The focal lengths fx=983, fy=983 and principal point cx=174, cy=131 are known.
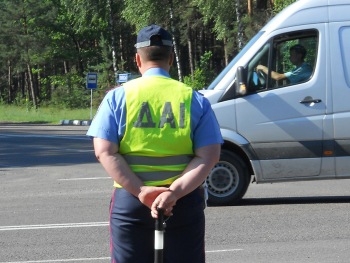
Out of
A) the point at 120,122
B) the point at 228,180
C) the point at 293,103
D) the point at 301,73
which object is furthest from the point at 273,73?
the point at 120,122

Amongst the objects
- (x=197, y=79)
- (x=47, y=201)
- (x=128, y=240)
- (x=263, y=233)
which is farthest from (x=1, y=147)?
(x=197, y=79)

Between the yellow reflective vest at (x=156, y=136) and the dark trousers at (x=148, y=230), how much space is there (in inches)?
5.9

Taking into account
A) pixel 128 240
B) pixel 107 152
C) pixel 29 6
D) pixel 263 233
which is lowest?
pixel 263 233

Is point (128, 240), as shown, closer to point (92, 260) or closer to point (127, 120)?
point (127, 120)

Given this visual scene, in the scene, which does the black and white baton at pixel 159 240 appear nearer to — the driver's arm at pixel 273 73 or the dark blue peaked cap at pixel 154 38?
the dark blue peaked cap at pixel 154 38

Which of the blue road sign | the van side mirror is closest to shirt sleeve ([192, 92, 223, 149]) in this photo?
the van side mirror

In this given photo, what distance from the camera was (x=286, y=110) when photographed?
12172 mm

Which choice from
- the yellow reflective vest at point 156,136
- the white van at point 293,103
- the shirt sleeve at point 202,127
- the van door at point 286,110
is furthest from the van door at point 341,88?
the yellow reflective vest at point 156,136

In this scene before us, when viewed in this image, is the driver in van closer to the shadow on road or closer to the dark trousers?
the shadow on road

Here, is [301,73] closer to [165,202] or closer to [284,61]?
[284,61]

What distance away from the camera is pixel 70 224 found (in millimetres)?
11219

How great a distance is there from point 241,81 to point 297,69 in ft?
2.34

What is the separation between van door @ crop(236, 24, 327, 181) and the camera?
12.1 m

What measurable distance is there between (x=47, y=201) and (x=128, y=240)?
8982 millimetres
